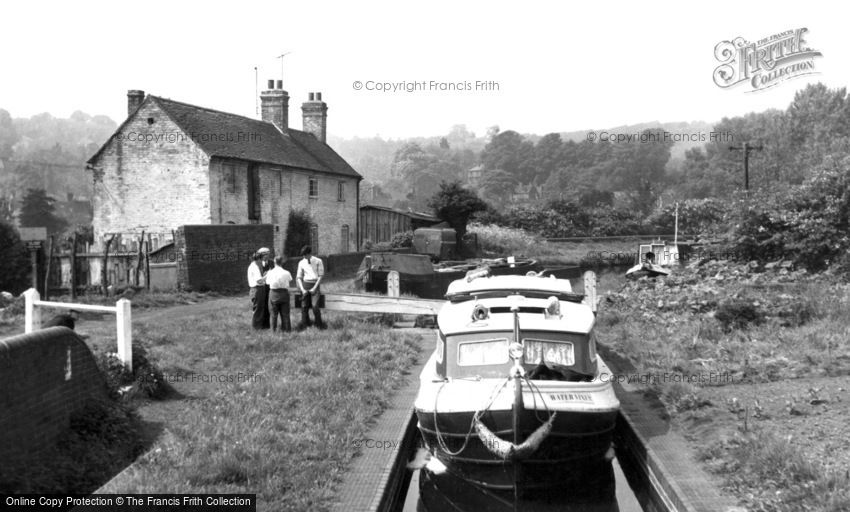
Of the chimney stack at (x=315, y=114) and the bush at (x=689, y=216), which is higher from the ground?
the chimney stack at (x=315, y=114)

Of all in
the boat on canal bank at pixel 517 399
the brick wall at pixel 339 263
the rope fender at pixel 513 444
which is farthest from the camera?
the brick wall at pixel 339 263

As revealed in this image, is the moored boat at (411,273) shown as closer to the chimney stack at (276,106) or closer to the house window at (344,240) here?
the house window at (344,240)

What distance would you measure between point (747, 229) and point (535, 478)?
60.0 feet

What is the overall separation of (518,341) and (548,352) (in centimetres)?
57

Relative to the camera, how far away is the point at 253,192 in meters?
32.9

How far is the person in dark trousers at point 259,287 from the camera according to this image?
15.0 metres

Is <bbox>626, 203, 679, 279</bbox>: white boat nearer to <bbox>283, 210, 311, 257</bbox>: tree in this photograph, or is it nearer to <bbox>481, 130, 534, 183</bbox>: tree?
<bbox>283, 210, 311, 257</bbox>: tree

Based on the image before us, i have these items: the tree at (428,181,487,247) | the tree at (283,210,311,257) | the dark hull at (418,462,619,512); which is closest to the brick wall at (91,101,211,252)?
the tree at (283,210,311,257)

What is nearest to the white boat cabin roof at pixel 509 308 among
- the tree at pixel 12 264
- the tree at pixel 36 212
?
the tree at pixel 12 264

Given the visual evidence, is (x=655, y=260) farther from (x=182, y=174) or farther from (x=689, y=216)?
(x=689, y=216)

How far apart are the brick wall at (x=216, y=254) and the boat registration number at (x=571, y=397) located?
1747cm

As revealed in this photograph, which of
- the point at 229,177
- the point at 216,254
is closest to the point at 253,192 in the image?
the point at 229,177

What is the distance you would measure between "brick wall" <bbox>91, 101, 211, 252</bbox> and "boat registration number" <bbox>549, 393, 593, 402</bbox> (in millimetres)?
24347

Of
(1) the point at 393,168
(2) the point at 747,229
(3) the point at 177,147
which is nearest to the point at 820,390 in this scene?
(2) the point at 747,229
